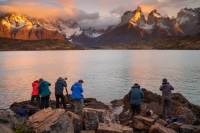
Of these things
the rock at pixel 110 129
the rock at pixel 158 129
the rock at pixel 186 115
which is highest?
the rock at pixel 110 129

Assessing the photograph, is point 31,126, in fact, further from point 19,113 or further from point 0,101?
point 0,101

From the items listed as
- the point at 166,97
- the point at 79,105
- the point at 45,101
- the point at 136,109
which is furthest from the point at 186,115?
the point at 45,101

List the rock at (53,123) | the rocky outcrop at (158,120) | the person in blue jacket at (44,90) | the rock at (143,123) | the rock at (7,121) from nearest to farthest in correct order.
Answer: the rock at (53,123) < the rock at (7,121) < the rocky outcrop at (158,120) < the rock at (143,123) < the person in blue jacket at (44,90)

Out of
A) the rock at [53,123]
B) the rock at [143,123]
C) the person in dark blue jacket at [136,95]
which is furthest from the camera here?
the person in dark blue jacket at [136,95]

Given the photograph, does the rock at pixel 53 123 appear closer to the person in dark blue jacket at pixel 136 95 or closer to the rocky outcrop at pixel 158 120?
the rocky outcrop at pixel 158 120

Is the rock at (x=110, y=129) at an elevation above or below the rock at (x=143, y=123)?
above

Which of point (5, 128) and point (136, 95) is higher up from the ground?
point (136, 95)

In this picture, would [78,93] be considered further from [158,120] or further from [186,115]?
[186,115]

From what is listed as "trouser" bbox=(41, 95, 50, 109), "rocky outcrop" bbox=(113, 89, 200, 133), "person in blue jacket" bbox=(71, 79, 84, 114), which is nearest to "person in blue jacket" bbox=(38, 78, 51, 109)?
"trouser" bbox=(41, 95, 50, 109)

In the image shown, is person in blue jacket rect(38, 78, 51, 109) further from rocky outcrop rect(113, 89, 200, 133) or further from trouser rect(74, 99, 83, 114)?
rocky outcrop rect(113, 89, 200, 133)

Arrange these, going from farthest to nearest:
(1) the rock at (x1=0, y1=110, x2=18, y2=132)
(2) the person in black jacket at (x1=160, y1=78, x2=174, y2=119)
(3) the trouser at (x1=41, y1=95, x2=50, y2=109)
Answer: (3) the trouser at (x1=41, y1=95, x2=50, y2=109) < (2) the person in black jacket at (x1=160, y1=78, x2=174, y2=119) < (1) the rock at (x1=0, y1=110, x2=18, y2=132)

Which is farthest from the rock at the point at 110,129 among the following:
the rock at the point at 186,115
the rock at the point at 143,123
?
the rock at the point at 186,115

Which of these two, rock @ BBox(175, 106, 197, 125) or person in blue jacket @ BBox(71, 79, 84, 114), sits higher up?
person in blue jacket @ BBox(71, 79, 84, 114)

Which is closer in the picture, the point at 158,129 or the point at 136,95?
the point at 158,129
